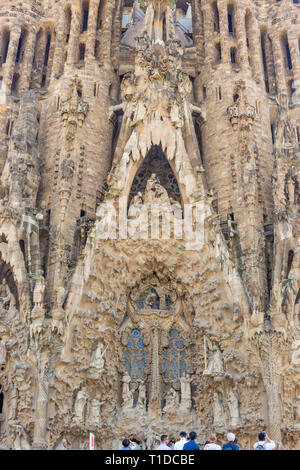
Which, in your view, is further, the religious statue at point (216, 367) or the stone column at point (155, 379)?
the stone column at point (155, 379)

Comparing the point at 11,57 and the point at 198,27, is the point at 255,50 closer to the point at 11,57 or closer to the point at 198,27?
the point at 198,27

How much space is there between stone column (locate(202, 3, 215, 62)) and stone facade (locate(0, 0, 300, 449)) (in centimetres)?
10

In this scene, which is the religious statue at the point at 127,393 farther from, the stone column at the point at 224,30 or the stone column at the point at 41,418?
the stone column at the point at 224,30

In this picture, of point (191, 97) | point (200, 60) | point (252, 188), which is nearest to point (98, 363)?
point (252, 188)

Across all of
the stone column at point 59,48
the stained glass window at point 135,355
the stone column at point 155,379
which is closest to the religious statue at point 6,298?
the stained glass window at point 135,355

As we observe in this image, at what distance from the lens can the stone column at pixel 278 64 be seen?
18141 mm

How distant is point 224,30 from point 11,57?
23.4ft

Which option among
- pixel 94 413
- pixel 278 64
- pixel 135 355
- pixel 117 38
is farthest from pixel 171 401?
pixel 117 38

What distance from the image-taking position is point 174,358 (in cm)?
1442

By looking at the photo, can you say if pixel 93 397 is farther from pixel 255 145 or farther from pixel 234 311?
pixel 255 145

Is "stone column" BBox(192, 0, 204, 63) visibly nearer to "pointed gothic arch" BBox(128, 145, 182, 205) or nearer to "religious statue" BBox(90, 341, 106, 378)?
"pointed gothic arch" BBox(128, 145, 182, 205)

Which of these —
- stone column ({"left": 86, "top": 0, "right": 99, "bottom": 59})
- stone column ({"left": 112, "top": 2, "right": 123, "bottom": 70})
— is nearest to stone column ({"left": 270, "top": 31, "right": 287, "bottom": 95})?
stone column ({"left": 112, "top": 2, "right": 123, "bottom": 70})

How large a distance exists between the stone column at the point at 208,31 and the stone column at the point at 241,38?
871 millimetres

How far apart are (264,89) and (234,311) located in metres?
8.39
